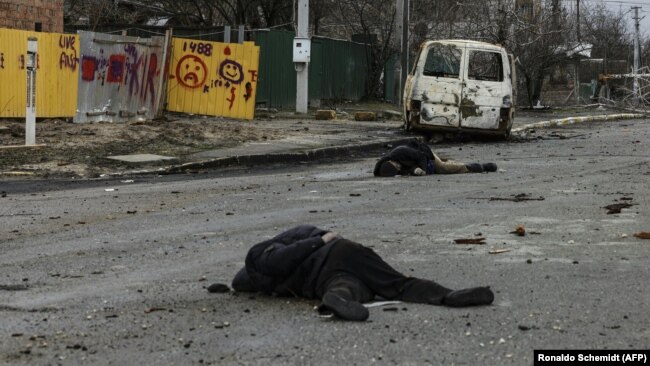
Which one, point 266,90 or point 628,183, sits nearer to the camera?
point 628,183

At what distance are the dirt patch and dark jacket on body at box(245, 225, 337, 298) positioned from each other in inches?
342

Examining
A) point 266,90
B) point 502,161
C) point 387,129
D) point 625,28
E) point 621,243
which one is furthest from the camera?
point 625,28

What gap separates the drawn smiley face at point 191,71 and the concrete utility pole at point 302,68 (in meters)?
3.28

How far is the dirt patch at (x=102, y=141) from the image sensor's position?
1498 cm

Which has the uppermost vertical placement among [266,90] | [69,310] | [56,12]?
[56,12]

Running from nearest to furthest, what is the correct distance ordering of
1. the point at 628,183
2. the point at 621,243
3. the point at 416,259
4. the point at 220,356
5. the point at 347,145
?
the point at 220,356 → the point at 416,259 → the point at 621,243 → the point at 628,183 → the point at 347,145

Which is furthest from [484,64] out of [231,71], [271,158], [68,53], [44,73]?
[44,73]

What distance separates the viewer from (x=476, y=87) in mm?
20484

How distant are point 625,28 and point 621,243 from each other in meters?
62.1

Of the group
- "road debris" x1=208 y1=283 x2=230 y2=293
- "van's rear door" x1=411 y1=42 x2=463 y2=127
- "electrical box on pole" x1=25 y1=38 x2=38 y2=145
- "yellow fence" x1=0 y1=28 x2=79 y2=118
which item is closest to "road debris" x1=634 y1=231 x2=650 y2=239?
"road debris" x1=208 y1=283 x2=230 y2=293

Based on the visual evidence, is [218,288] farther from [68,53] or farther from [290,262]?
[68,53]

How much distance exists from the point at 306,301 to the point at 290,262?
0.27 m

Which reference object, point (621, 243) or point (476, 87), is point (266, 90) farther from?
point (621, 243)

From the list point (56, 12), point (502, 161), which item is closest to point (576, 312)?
point (502, 161)
